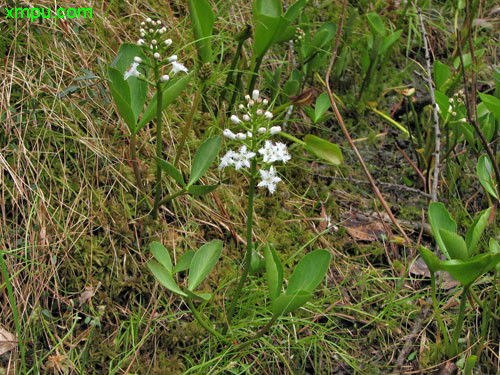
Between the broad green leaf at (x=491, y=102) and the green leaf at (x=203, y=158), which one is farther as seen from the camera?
the broad green leaf at (x=491, y=102)

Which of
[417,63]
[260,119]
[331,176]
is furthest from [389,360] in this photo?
[417,63]

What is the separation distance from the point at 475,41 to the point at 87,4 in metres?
2.00

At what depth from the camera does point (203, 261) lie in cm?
171

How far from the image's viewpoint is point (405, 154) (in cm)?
278

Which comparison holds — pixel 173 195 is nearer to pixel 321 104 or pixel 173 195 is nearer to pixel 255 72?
pixel 255 72

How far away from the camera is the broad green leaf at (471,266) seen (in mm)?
1621

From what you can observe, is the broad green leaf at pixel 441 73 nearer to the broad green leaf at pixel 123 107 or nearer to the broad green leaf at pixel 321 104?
the broad green leaf at pixel 321 104

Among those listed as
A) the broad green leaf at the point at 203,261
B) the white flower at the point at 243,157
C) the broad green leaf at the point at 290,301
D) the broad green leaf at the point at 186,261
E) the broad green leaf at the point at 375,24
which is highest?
the white flower at the point at 243,157

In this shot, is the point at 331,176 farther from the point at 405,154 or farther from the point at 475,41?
the point at 475,41

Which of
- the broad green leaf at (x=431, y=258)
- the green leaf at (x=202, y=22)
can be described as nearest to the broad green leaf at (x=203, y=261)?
the broad green leaf at (x=431, y=258)

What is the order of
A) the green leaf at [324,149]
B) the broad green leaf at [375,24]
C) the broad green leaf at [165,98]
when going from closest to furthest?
the broad green leaf at [165,98]
the green leaf at [324,149]
the broad green leaf at [375,24]

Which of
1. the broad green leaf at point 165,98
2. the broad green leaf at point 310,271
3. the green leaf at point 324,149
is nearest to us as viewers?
the broad green leaf at point 310,271

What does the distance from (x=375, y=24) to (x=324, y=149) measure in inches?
34.1

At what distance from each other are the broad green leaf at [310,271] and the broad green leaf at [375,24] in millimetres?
1479
